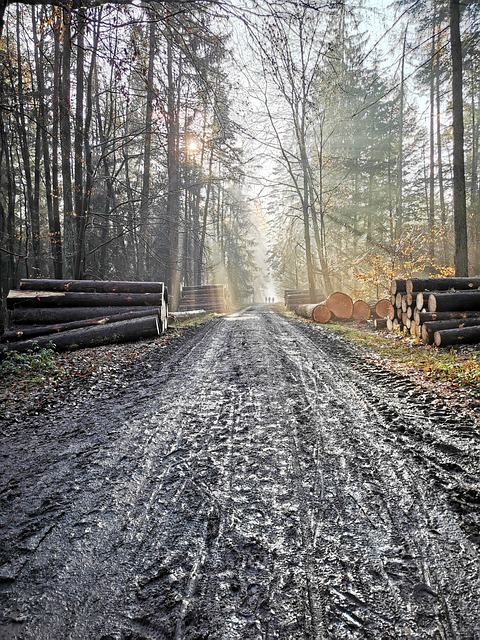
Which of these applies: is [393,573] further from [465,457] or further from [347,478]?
[465,457]

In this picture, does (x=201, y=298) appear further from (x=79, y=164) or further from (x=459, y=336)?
(x=459, y=336)

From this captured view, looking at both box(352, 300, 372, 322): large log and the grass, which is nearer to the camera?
the grass

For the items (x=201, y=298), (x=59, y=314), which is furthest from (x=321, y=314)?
(x=201, y=298)

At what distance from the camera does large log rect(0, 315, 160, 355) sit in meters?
6.82

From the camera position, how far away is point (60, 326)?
7699mm

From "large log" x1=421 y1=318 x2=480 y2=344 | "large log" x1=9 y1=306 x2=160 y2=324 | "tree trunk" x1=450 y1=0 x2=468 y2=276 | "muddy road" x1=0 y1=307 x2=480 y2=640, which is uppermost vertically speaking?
"tree trunk" x1=450 y1=0 x2=468 y2=276

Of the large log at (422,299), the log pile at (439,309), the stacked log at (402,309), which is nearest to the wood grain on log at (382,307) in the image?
the stacked log at (402,309)

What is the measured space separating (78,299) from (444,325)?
847 cm

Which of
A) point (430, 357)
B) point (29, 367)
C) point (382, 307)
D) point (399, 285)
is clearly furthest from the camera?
point (382, 307)

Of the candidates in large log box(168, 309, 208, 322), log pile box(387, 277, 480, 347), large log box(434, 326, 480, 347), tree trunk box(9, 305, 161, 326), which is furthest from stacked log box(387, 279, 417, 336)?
large log box(168, 309, 208, 322)

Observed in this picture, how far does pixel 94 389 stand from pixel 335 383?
11.2ft

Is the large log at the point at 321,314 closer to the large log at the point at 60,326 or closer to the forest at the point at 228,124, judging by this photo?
the forest at the point at 228,124

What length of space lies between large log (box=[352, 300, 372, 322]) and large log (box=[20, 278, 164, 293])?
24.6ft

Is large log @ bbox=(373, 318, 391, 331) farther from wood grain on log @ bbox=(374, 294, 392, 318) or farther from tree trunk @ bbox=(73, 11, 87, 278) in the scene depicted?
tree trunk @ bbox=(73, 11, 87, 278)
